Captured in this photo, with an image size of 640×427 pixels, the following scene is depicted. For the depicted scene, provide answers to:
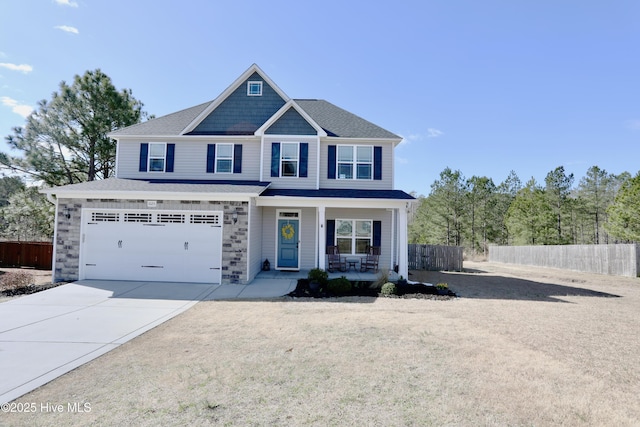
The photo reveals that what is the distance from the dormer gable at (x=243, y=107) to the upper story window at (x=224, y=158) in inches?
25.7

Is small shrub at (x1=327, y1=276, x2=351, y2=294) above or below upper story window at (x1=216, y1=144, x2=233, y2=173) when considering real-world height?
below

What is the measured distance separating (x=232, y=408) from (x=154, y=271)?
28.4ft

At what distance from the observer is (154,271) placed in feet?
34.8

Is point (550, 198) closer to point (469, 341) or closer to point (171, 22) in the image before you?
point (469, 341)

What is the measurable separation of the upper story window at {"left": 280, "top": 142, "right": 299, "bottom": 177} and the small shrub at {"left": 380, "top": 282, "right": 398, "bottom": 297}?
6.11 m

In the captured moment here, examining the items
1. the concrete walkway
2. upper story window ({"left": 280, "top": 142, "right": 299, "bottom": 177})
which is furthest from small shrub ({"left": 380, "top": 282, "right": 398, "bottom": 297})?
upper story window ({"left": 280, "top": 142, "right": 299, "bottom": 177})

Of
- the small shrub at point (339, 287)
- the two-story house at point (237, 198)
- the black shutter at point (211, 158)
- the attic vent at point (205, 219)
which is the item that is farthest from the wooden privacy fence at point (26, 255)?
the small shrub at point (339, 287)

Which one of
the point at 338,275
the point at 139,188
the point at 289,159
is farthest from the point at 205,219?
the point at 338,275

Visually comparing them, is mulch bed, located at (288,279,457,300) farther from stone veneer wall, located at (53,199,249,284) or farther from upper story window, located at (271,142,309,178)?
upper story window, located at (271,142,309,178)

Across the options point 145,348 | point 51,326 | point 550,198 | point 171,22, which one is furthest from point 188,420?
point 550,198

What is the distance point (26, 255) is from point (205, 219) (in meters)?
11.1

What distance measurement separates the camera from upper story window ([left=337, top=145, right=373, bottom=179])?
13719 mm

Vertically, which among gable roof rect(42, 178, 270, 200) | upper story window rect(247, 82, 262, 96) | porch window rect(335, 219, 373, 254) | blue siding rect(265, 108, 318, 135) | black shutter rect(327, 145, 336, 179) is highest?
upper story window rect(247, 82, 262, 96)

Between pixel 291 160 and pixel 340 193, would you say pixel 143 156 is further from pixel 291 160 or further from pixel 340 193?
pixel 340 193
